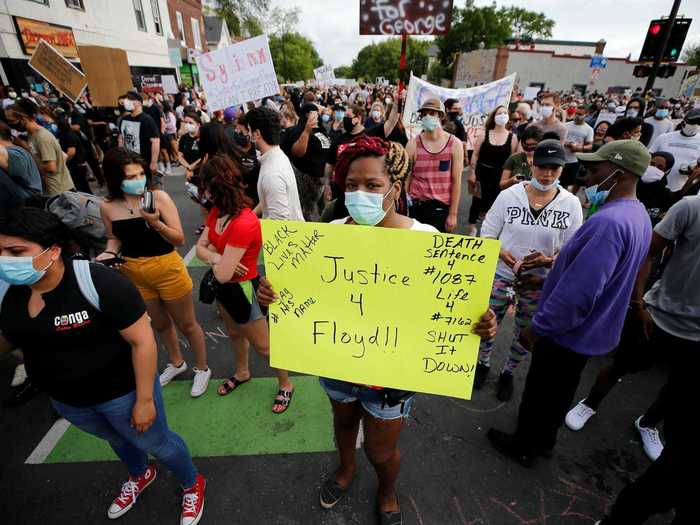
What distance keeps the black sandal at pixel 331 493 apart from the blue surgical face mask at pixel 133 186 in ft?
7.61

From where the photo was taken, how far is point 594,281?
1.84m

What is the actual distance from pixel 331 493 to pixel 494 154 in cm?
502

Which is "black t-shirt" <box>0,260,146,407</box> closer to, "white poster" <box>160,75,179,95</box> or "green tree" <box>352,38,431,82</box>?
"white poster" <box>160,75,179,95</box>

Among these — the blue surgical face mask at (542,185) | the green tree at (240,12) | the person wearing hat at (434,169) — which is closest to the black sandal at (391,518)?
the blue surgical face mask at (542,185)

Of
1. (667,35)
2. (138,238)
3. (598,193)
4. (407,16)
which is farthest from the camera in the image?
(667,35)

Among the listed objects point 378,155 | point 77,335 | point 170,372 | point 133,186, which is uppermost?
point 378,155

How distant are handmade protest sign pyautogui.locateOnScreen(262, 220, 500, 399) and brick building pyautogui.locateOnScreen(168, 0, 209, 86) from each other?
30912mm

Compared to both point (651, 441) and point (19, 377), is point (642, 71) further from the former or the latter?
point (19, 377)

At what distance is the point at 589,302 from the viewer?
1899 millimetres

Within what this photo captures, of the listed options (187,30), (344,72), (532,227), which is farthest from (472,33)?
(344,72)

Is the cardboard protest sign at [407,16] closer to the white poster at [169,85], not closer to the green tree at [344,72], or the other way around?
the white poster at [169,85]

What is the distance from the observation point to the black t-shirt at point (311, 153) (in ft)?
17.6

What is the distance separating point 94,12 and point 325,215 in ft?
73.4

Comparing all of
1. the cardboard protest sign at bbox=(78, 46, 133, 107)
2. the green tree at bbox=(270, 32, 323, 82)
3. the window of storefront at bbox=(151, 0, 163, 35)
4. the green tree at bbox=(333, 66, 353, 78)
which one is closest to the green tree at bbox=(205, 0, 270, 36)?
the green tree at bbox=(270, 32, 323, 82)
